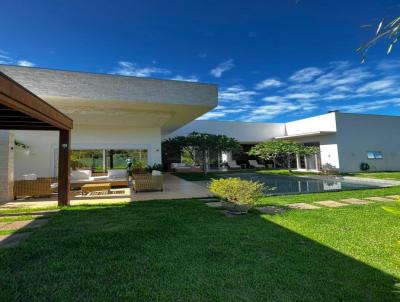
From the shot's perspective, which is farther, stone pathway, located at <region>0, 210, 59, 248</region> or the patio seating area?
the patio seating area

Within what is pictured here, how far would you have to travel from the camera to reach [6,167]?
9.00m

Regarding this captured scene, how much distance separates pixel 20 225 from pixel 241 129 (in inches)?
959

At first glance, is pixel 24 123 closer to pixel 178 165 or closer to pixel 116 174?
pixel 116 174

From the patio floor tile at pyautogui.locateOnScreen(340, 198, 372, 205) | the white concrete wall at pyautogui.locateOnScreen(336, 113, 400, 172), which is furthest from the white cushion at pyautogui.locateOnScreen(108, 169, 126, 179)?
the white concrete wall at pyautogui.locateOnScreen(336, 113, 400, 172)

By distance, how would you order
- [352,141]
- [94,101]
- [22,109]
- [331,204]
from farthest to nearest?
1. [352,141]
2. [94,101]
3. [331,204]
4. [22,109]

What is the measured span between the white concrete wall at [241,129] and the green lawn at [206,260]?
66.9 ft

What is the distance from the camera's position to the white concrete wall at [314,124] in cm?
2060

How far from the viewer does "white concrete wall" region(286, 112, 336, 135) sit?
20600mm

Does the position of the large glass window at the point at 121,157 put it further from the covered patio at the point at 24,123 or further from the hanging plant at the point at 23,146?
the covered patio at the point at 24,123

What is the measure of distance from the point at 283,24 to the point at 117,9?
934 cm

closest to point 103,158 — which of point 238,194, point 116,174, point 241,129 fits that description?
point 116,174

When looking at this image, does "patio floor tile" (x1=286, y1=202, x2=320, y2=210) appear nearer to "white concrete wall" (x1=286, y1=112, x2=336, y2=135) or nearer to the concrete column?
the concrete column

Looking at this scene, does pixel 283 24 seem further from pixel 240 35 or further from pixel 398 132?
pixel 398 132

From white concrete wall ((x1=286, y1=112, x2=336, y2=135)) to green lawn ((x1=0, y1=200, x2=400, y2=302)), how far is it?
16.6m
